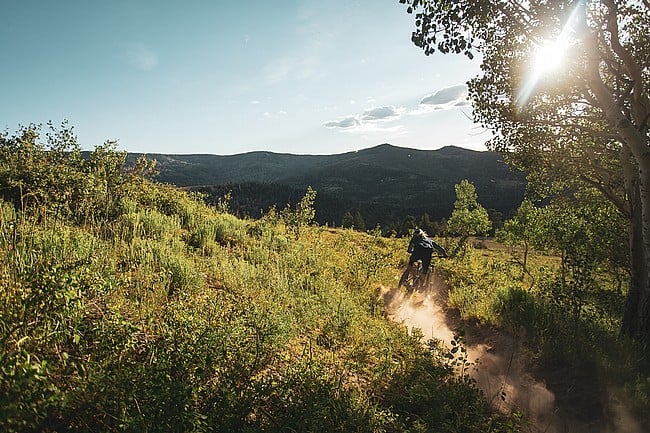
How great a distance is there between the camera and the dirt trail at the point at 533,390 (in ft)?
18.1

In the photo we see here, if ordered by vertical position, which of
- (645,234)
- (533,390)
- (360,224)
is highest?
(645,234)

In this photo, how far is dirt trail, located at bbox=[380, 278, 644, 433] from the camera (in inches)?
217

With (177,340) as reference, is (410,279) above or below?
below

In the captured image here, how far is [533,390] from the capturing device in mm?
6555

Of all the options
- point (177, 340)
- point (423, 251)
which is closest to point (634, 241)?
point (423, 251)

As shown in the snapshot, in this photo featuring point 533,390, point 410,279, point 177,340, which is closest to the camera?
point 177,340

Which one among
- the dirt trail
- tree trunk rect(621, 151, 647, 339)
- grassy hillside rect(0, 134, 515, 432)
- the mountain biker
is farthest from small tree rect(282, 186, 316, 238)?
tree trunk rect(621, 151, 647, 339)

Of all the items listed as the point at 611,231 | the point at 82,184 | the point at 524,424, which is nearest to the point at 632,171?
the point at 611,231

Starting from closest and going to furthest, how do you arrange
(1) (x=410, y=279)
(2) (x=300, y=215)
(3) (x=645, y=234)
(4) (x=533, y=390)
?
(4) (x=533, y=390), (3) (x=645, y=234), (1) (x=410, y=279), (2) (x=300, y=215)

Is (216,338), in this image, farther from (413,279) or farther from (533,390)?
(413,279)

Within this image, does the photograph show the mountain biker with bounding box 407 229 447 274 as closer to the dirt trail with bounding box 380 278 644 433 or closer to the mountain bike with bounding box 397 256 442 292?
the mountain bike with bounding box 397 256 442 292

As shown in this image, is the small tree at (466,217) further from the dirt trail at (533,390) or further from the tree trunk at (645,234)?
the tree trunk at (645,234)

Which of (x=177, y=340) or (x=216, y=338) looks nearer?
(x=177, y=340)

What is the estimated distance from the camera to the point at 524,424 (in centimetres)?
540
